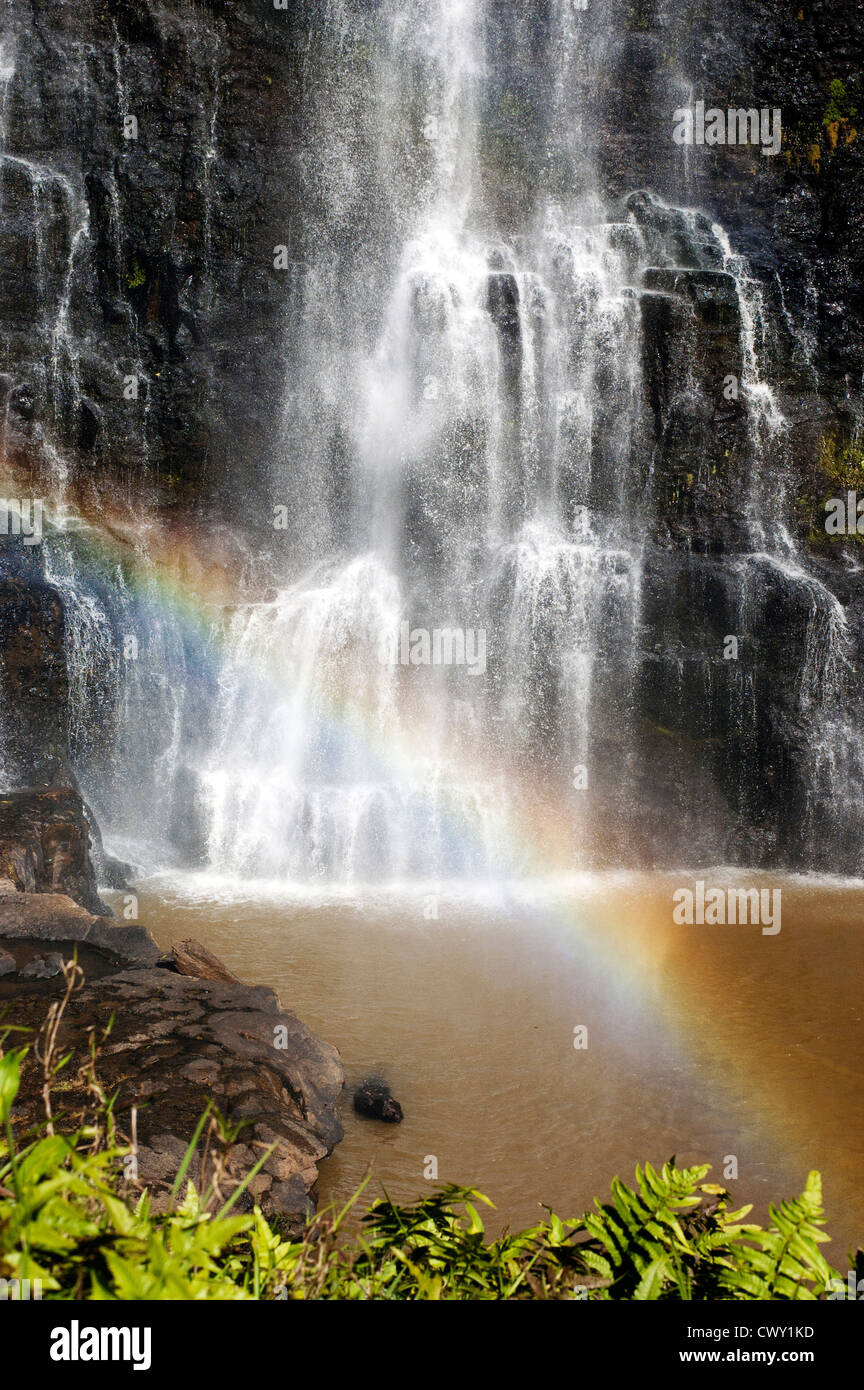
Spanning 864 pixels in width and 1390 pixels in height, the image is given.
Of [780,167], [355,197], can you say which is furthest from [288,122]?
[780,167]

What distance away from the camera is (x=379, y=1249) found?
79.1 inches

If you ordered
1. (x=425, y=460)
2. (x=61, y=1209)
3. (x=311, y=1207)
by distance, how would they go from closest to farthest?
(x=61, y=1209) < (x=311, y=1207) < (x=425, y=460)

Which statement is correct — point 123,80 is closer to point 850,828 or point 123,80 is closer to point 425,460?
point 425,460

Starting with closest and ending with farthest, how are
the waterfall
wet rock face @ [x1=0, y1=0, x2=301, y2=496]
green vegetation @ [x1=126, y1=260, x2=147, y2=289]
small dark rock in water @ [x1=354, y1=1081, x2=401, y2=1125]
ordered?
1. small dark rock in water @ [x1=354, y1=1081, x2=401, y2=1125]
2. the waterfall
3. wet rock face @ [x1=0, y1=0, x2=301, y2=496]
4. green vegetation @ [x1=126, y1=260, x2=147, y2=289]

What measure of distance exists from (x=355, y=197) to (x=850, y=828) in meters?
15.4

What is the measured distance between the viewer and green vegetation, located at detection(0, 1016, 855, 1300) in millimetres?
1382

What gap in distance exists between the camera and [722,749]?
51.5 ft

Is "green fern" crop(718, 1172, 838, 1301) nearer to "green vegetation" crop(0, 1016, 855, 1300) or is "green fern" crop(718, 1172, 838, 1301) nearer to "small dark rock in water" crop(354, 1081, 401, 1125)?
"green vegetation" crop(0, 1016, 855, 1300)

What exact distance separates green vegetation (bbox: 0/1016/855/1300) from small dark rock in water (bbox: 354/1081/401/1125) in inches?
171

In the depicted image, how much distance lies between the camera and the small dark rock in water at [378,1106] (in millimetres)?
6184

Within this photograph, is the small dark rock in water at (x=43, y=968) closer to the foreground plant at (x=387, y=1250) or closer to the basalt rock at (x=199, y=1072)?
the basalt rock at (x=199, y=1072)

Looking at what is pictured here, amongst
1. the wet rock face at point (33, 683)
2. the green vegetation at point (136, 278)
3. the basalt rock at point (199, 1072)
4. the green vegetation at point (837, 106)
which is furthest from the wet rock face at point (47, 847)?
the green vegetation at point (837, 106)

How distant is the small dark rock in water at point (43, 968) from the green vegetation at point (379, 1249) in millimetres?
4846

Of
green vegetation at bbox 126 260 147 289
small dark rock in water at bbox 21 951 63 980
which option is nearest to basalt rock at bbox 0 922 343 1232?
small dark rock in water at bbox 21 951 63 980
